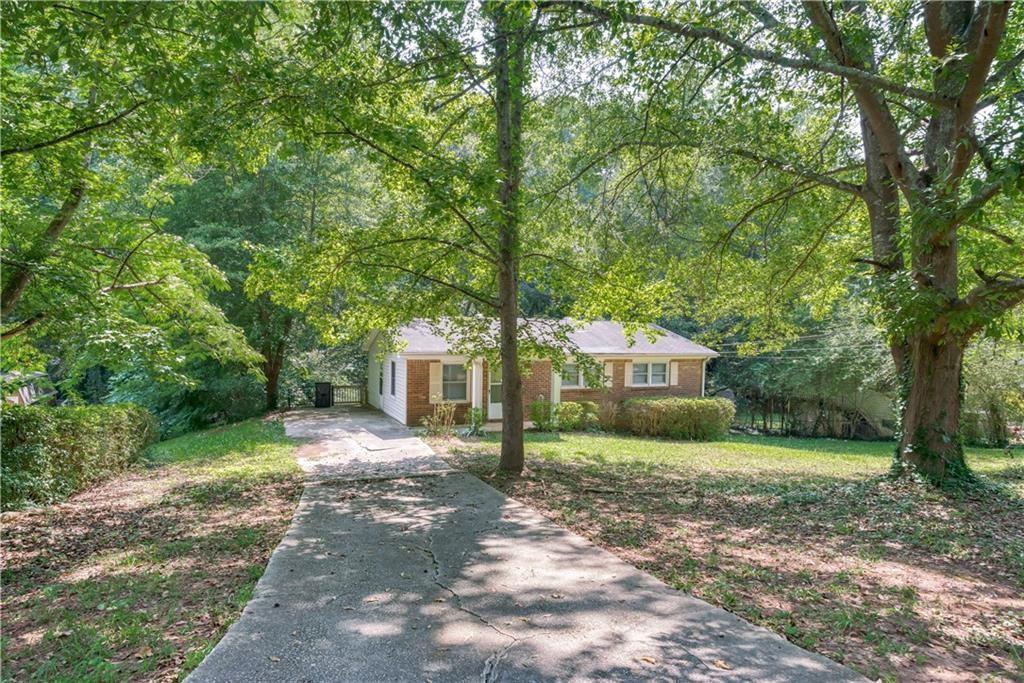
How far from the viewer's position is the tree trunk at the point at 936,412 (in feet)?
24.7

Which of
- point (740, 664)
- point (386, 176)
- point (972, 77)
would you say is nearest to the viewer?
point (740, 664)

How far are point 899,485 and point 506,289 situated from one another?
6106 millimetres

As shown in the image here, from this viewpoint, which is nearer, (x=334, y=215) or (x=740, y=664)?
(x=740, y=664)

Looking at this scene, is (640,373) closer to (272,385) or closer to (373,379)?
(373,379)

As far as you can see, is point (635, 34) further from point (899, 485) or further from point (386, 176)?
point (899, 485)

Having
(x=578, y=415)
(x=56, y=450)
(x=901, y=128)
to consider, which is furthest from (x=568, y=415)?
(x=56, y=450)

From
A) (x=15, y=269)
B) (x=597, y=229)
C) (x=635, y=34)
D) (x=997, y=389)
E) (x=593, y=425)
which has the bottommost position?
(x=593, y=425)

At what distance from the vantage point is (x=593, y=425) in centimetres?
1859

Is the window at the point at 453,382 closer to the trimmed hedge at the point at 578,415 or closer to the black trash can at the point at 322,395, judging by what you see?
the trimmed hedge at the point at 578,415

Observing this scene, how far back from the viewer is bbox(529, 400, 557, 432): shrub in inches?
664

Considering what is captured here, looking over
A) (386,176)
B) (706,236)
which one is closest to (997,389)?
(706,236)

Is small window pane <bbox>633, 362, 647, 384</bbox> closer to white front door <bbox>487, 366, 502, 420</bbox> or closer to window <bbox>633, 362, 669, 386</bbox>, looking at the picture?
window <bbox>633, 362, 669, 386</bbox>

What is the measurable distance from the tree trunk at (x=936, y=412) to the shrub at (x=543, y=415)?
1011 centimetres

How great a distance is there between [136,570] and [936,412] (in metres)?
9.50
